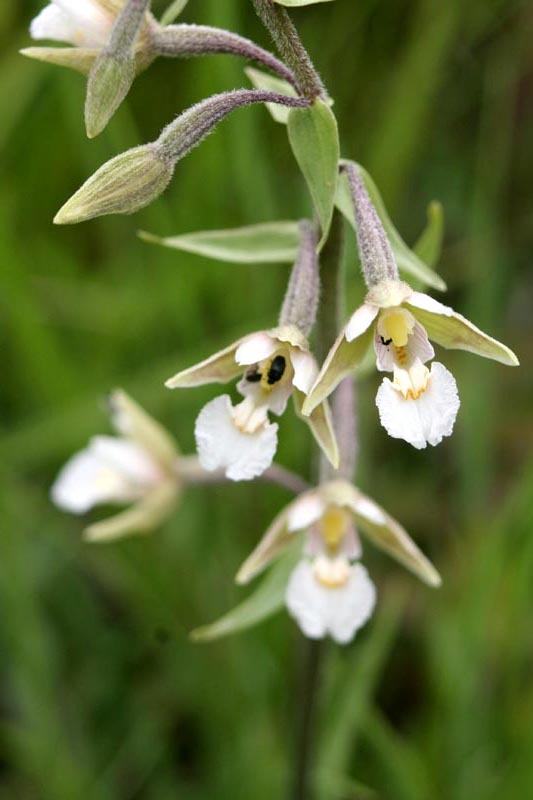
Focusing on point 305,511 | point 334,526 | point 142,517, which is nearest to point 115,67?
point 305,511

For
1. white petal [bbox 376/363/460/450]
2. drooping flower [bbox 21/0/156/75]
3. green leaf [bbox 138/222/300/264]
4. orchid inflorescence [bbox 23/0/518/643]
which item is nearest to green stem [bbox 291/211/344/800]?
orchid inflorescence [bbox 23/0/518/643]

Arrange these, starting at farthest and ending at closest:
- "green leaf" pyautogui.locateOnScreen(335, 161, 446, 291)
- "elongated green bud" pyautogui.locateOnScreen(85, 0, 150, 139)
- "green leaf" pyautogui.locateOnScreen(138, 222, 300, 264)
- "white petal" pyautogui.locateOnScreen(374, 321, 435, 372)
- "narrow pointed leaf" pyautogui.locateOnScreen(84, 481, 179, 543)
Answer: "narrow pointed leaf" pyautogui.locateOnScreen(84, 481, 179, 543)
"green leaf" pyautogui.locateOnScreen(138, 222, 300, 264)
"green leaf" pyautogui.locateOnScreen(335, 161, 446, 291)
"white petal" pyautogui.locateOnScreen(374, 321, 435, 372)
"elongated green bud" pyautogui.locateOnScreen(85, 0, 150, 139)

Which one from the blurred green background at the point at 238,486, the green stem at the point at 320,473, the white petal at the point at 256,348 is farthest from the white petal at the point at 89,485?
the white petal at the point at 256,348

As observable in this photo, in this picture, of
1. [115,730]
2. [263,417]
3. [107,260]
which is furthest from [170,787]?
[107,260]

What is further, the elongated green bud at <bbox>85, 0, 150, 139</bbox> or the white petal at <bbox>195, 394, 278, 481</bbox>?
the white petal at <bbox>195, 394, 278, 481</bbox>

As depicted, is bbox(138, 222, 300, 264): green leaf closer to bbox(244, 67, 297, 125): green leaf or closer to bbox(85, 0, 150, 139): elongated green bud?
bbox(244, 67, 297, 125): green leaf

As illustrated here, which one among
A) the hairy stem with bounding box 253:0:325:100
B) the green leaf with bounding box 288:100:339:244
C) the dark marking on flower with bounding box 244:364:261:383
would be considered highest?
the hairy stem with bounding box 253:0:325:100

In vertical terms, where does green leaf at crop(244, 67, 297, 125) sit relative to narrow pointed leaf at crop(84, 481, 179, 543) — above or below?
above
